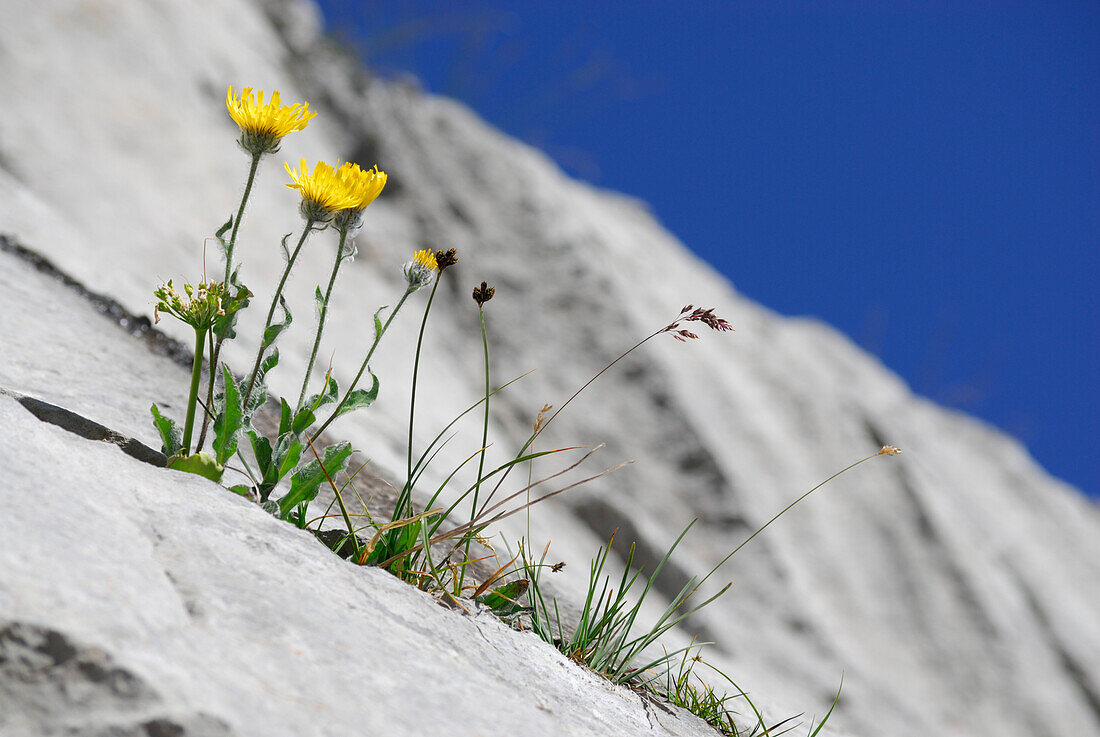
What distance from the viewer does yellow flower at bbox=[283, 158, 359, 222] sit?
5.34 ft

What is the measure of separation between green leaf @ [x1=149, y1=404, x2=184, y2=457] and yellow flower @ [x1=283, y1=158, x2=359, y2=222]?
1.70 feet

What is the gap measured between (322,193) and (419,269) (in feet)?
0.87

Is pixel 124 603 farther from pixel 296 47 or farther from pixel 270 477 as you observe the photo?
pixel 296 47

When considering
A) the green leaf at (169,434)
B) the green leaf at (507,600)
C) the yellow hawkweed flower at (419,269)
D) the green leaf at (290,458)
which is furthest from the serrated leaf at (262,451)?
the green leaf at (507,600)

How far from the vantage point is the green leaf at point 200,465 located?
1624 millimetres

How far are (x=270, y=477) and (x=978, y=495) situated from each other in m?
7.06

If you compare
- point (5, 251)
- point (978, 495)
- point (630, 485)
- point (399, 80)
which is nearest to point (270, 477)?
point (5, 251)

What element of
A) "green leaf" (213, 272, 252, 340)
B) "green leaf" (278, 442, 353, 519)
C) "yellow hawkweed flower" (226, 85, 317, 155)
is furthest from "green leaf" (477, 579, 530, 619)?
"yellow hawkweed flower" (226, 85, 317, 155)

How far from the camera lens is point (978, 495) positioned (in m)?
7.16

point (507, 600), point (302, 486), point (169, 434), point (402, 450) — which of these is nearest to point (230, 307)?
point (169, 434)

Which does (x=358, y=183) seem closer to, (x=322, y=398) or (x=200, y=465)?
(x=322, y=398)

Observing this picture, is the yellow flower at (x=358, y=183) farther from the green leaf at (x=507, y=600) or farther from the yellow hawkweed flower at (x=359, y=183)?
the green leaf at (x=507, y=600)

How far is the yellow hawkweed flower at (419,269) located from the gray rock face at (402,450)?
59cm

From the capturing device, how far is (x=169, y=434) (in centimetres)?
168
